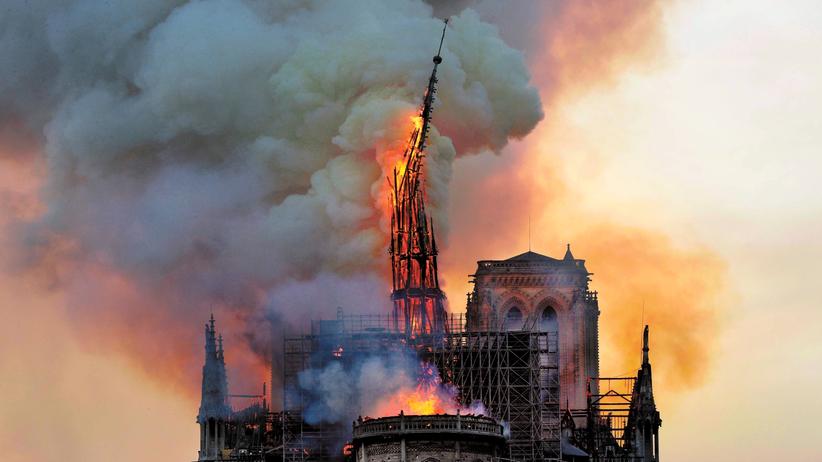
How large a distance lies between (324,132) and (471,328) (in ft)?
67.5

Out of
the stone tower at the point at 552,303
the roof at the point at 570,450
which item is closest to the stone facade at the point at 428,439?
the roof at the point at 570,450

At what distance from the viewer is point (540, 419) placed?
16275 cm

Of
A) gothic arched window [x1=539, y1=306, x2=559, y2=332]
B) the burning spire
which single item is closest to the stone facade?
the burning spire

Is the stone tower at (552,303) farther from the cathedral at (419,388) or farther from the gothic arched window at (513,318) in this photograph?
the cathedral at (419,388)

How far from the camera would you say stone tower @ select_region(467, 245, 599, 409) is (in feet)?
626

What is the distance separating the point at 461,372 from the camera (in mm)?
164125

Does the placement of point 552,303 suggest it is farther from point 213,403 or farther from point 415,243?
point 213,403

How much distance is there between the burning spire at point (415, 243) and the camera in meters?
169

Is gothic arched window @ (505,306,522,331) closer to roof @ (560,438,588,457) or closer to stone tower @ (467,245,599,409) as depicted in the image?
stone tower @ (467,245,599,409)

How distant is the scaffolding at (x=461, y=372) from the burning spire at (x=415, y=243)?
7.95 feet

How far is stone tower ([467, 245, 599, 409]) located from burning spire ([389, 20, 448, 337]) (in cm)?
1917

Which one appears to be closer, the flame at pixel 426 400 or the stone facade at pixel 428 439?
the stone facade at pixel 428 439

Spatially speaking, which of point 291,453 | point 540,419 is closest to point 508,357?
point 540,419

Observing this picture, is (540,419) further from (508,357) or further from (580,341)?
(580,341)
